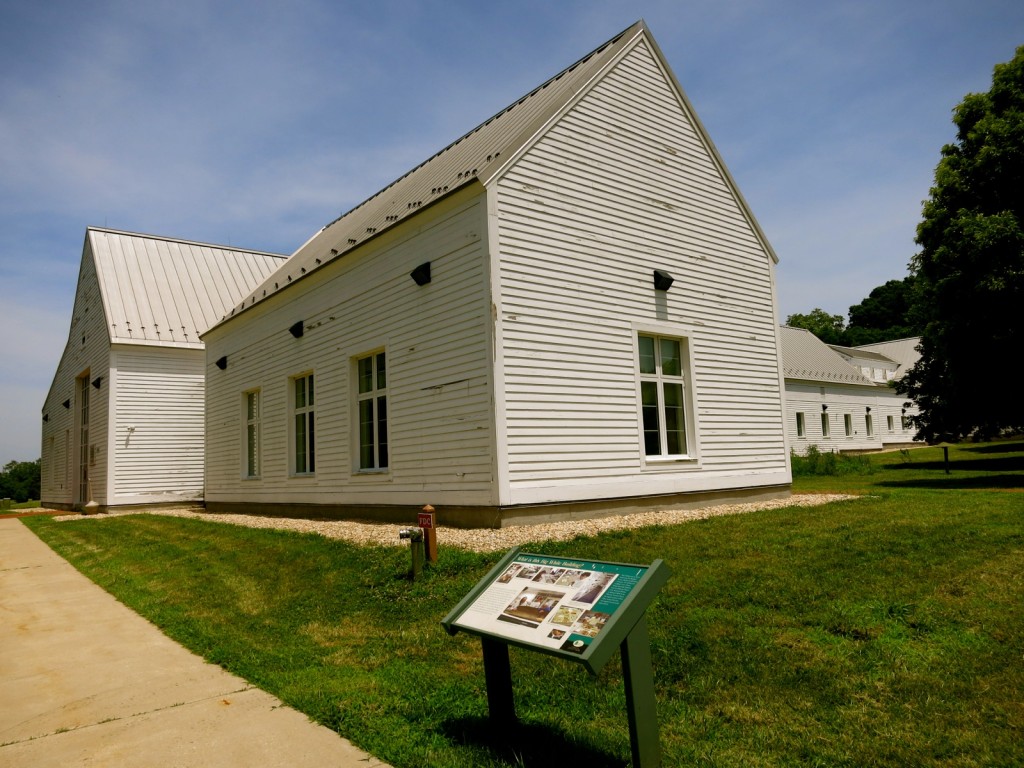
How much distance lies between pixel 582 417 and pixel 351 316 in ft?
17.0

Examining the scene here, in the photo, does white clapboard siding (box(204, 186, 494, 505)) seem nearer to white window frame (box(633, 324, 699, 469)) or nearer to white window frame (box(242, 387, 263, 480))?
white window frame (box(242, 387, 263, 480))

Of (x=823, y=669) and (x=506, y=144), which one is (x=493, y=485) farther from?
(x=823, y=669)

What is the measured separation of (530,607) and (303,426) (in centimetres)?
1308

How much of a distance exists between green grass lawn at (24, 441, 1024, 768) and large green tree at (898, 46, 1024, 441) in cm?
1133

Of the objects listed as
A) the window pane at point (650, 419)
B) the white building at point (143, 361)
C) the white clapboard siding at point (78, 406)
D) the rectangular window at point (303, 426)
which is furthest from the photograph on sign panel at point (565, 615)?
the white clapboard siding at point (78, 406)

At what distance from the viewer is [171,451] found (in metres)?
23.7

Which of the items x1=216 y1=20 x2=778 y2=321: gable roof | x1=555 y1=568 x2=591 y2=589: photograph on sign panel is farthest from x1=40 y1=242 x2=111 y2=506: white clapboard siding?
x1=555 y1=568 x2=591 y2=589: photograph on sign panel

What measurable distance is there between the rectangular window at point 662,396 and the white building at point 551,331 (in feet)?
0.13

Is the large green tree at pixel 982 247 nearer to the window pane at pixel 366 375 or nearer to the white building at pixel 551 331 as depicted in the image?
the white building at pixel 551 331

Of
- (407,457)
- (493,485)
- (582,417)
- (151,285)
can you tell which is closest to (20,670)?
(493,485)

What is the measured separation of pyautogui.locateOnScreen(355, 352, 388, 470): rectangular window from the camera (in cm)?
1284

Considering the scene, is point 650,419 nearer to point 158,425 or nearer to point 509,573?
point 509,573

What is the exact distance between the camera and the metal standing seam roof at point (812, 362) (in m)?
38.9

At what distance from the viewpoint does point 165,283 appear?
83.9 ft
